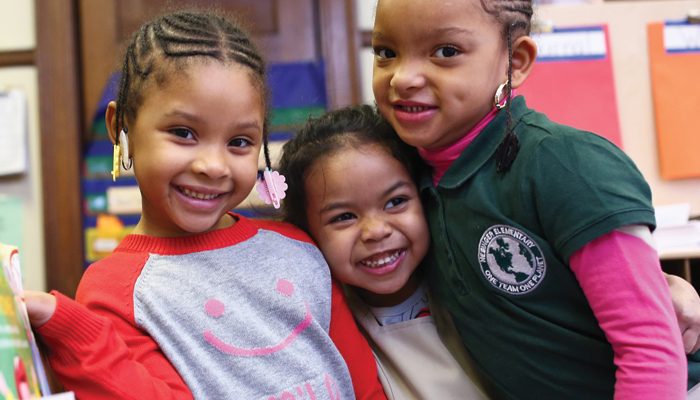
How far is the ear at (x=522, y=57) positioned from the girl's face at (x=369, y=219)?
0.72 feet

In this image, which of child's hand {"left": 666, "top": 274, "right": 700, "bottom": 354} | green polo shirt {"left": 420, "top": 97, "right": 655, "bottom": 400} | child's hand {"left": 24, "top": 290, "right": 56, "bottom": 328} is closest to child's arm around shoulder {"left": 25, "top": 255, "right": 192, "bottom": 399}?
child's hand {"left": 24, "top": 290, "right": 56, "bottom": 328}

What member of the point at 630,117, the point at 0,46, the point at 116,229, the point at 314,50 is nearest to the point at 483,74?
the point at 630,117

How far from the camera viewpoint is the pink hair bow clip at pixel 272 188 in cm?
98

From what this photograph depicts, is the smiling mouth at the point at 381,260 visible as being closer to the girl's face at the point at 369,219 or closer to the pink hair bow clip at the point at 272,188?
the girl's face at the point at 369,219

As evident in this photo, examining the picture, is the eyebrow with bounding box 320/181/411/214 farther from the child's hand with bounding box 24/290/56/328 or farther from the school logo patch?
the child's hand with bounding box 24/290/56/328

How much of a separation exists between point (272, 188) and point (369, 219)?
0.50ft

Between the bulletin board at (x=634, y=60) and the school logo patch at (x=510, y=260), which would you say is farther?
the bulletin board at (x=634, y=60)

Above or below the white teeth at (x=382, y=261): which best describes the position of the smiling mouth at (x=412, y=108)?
above

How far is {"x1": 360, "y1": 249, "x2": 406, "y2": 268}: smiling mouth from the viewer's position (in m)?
0.99

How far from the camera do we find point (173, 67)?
33.0 inches

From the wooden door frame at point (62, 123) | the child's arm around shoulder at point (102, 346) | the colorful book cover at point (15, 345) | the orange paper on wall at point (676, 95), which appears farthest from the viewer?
the wooden door frame at point (62, 123)

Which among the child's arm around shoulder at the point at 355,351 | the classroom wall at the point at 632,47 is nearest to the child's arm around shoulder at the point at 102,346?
the child's arm around shoulder at the point at 355,351

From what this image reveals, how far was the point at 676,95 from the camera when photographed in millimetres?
1810

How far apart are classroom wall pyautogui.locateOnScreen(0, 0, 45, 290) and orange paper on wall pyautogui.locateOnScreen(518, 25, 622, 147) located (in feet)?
5.21
